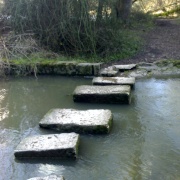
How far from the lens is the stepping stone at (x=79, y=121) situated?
3557mm

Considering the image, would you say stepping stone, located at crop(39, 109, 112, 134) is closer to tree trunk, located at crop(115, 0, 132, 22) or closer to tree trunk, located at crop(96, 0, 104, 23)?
tree trunk, located at crop(96, 0, 104, 23)

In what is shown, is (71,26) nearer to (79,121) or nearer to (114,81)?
(114,81)

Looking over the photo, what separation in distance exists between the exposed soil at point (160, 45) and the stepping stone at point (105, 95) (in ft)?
7.52

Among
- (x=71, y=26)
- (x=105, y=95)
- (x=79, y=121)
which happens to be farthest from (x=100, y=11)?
(x=79, y=121)

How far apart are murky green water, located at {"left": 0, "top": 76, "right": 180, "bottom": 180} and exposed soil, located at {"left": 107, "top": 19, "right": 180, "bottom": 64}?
5.30 feet

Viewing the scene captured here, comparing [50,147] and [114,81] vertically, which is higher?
→ [114,81]

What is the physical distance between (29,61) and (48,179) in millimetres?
3886

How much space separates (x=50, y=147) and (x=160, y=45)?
574 centimetres

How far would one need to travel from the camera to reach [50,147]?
3123 millimetres

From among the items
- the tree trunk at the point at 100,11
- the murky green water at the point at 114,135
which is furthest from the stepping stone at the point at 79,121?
the tree trunk at the point at 100,11

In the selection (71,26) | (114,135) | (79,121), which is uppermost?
(71,26)

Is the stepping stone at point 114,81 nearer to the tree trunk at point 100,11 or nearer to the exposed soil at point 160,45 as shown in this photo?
the exposed soil at point 160,45

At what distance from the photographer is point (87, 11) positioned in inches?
267

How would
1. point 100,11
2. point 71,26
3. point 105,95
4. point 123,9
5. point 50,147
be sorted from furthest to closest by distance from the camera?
1. point 123,9
2. point 100,11
3. point 71,26
4. point 105,95
5. point 50,147
